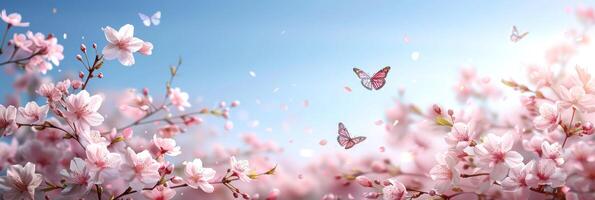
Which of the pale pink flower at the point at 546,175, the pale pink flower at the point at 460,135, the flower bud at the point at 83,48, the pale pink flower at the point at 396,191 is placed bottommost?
the pale pink flower at the point at 396,191

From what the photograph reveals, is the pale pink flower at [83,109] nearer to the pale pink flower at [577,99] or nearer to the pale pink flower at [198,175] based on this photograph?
the pale pink flower at [198,175]

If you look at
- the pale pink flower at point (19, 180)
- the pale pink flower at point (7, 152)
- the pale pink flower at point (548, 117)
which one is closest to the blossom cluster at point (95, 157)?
the pale pink flower at point (19, 180)

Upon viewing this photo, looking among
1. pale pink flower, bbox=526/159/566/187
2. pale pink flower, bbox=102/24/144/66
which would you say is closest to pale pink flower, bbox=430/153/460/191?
pale pink flower, bbox=526/159/566/187

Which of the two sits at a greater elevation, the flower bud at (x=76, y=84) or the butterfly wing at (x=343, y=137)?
the flower bud at (x=76, y=84)

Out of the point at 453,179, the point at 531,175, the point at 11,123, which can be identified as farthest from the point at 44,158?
the point at 531,175

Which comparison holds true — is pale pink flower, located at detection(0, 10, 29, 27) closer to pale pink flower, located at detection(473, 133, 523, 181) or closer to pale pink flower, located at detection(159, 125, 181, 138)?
pale pink flower, located at detection(159, 125, 181, 138)

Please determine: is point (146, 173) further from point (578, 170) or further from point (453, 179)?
point (578, 170)
